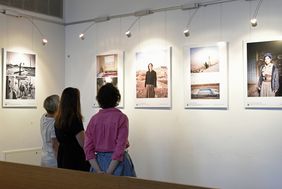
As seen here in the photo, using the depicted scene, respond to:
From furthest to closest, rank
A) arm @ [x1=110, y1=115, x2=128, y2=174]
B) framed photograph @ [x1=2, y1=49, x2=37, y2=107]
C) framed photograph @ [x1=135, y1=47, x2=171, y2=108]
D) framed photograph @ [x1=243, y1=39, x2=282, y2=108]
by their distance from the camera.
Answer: framed photograph @ [x1=2, y1=49, x2=37, y2=107] → framed photograph @ [x1=135, y1=47, x2=171, y2=108] → framed photograph @ [x1=243, y1=39, x2=282, y2=108] → arm @ [x1=110, y1=115, x2=128, y2=174]

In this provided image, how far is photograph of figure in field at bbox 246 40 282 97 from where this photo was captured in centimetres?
430

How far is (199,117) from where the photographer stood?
16.0 ft

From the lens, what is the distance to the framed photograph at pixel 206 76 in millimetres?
4691

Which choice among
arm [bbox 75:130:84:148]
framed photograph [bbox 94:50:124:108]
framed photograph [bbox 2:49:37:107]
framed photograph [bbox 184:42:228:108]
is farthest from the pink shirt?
framed photograph [bbox 2:49:37:107]

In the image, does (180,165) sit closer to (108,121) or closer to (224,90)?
(224,90)

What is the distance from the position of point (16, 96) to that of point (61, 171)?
3113 millimetres

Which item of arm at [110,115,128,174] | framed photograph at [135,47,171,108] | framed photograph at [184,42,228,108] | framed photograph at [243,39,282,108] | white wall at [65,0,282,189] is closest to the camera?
arm at [110,115,128,174]

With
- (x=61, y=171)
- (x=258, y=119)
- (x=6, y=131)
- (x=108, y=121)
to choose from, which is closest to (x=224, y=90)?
(x=258, y=119)

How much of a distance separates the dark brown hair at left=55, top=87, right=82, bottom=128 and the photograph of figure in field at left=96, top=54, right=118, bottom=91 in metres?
2.07

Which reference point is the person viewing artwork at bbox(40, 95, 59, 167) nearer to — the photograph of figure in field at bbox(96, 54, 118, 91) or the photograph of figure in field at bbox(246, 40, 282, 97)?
the photograph of figure in field at bbox(96, 54, 118, 91)

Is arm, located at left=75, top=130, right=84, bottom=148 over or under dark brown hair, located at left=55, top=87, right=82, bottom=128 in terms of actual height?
under

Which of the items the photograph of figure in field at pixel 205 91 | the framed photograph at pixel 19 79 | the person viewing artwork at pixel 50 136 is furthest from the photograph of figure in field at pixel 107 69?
the person viewing artwork at pixel 50 136

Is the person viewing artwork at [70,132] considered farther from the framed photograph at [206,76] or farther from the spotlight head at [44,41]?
the spotlight head at [44,41]

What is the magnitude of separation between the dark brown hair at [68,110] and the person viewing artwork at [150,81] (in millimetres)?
1771
